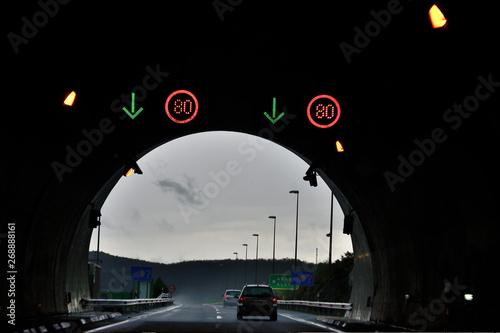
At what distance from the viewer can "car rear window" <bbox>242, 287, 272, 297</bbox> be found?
112ft

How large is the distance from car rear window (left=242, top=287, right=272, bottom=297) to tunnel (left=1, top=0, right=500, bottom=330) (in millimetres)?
7344

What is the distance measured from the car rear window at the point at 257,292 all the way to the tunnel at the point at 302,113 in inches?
289

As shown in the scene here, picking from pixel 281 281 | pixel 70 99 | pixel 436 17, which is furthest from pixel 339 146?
pixel 281 281

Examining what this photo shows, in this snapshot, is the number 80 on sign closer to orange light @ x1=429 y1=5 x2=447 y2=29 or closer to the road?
orange light @ x1=429 y1=5 x2=447 y2=29

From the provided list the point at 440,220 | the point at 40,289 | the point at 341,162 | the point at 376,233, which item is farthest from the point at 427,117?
the point at 40,289

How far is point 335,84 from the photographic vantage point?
70.0ft

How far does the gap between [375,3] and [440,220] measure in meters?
6.67

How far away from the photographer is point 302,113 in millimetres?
23484

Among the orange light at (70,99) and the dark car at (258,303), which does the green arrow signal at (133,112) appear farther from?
the dark car at (258,303)

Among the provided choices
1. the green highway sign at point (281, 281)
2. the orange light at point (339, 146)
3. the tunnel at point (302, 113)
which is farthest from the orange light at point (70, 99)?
the green highway sign at point (281, 281)

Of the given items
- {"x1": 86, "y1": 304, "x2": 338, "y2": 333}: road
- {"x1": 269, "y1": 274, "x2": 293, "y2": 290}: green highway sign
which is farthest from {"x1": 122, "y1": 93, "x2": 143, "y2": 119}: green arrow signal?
{"x1": 269, "y1": 274, "x2": 293, "y2": 290}: green highway sign

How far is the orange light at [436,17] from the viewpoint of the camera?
1443 cm

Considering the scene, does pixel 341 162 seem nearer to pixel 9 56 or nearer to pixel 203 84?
pixel 203 84

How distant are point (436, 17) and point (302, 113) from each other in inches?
363
